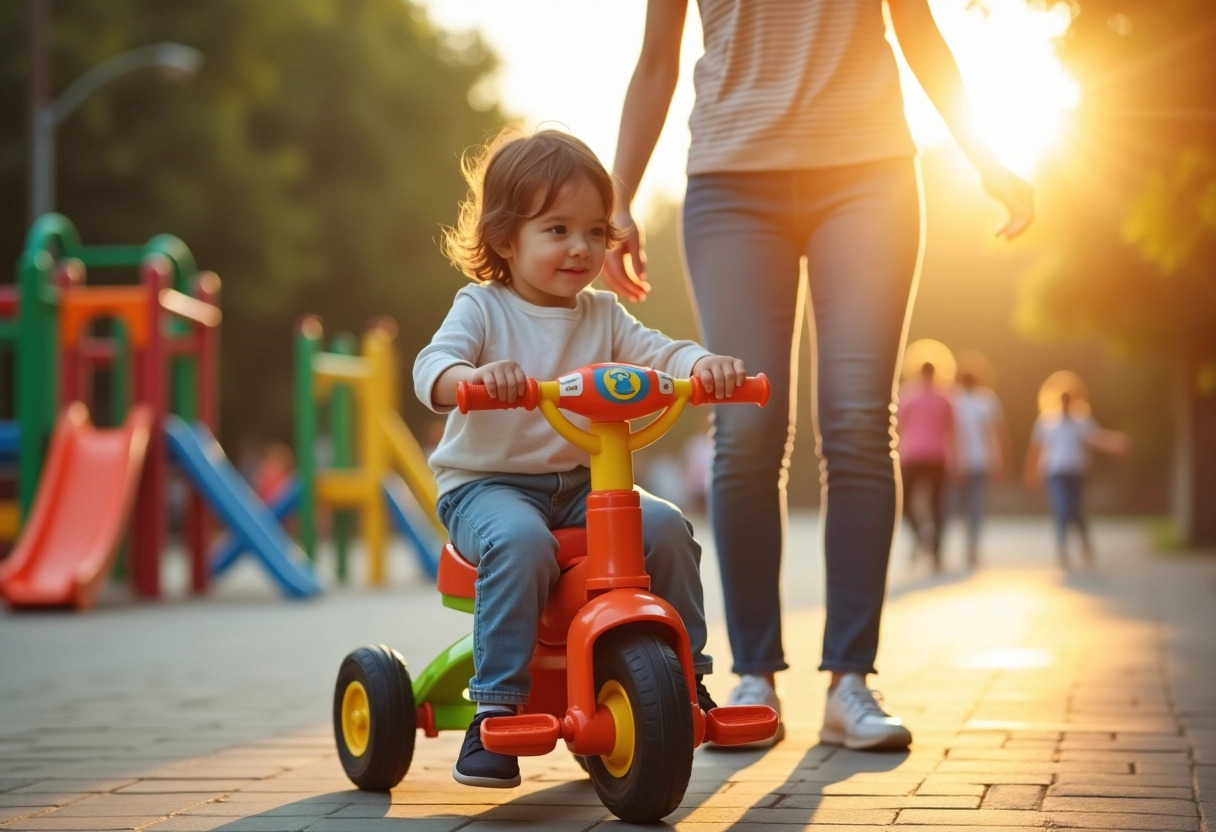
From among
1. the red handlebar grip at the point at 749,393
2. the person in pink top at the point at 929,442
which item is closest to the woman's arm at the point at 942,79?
the red handlebar grip at the point at 749,393

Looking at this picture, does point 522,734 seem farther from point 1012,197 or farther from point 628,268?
point 1012,197

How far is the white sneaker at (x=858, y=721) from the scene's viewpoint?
388cm

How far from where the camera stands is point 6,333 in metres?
11.2

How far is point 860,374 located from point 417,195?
29.8 m

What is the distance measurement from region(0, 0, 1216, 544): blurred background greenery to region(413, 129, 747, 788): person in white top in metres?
2.55

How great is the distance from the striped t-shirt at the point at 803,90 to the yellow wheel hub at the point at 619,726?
1.60m

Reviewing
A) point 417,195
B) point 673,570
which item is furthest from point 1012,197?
point 417,195

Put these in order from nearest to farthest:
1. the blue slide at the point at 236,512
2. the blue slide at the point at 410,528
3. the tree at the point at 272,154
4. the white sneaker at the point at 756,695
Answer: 1. the white sneaker at the point at 756,695
2. the blue slide at the point at 236,512
3. the blue slide at the point at 410,528
4. the tree at the point at 272,154

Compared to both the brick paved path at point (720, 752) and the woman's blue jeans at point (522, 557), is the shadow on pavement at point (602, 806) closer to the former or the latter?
the brick paved path at point (720, 752)

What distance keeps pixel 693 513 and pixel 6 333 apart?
23.2 m

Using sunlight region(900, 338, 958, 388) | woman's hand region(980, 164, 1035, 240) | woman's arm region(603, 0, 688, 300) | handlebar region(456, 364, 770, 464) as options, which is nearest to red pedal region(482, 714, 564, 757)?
handlebar region(456, 364, 770, 464)

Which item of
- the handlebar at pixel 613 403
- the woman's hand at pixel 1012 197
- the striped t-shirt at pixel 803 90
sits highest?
the striped t-shirt at pixel 803 90

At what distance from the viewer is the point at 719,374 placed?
3.26 meters

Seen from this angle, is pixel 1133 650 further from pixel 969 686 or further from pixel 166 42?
pixel 166 42
